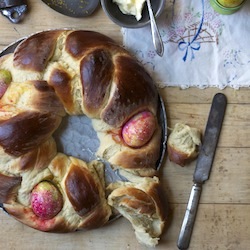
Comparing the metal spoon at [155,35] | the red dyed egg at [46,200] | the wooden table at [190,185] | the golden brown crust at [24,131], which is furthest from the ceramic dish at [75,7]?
the red dyed egg at [46,200]

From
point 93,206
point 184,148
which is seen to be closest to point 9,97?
point 93,206

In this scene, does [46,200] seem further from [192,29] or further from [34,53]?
[192,29]

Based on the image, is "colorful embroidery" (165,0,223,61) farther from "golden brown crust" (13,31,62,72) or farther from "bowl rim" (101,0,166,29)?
"golden brown crust" (13,31,62,72)

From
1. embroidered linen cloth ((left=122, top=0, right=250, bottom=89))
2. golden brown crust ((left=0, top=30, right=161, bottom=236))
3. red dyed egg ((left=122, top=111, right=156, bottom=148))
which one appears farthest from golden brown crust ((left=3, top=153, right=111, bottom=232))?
embroidered linen cloth ((left=122, top=0, right=250, bottom=89))

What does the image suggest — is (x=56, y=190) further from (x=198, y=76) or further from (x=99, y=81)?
(x=198, y=76)

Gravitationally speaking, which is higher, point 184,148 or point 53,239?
point 184,148
